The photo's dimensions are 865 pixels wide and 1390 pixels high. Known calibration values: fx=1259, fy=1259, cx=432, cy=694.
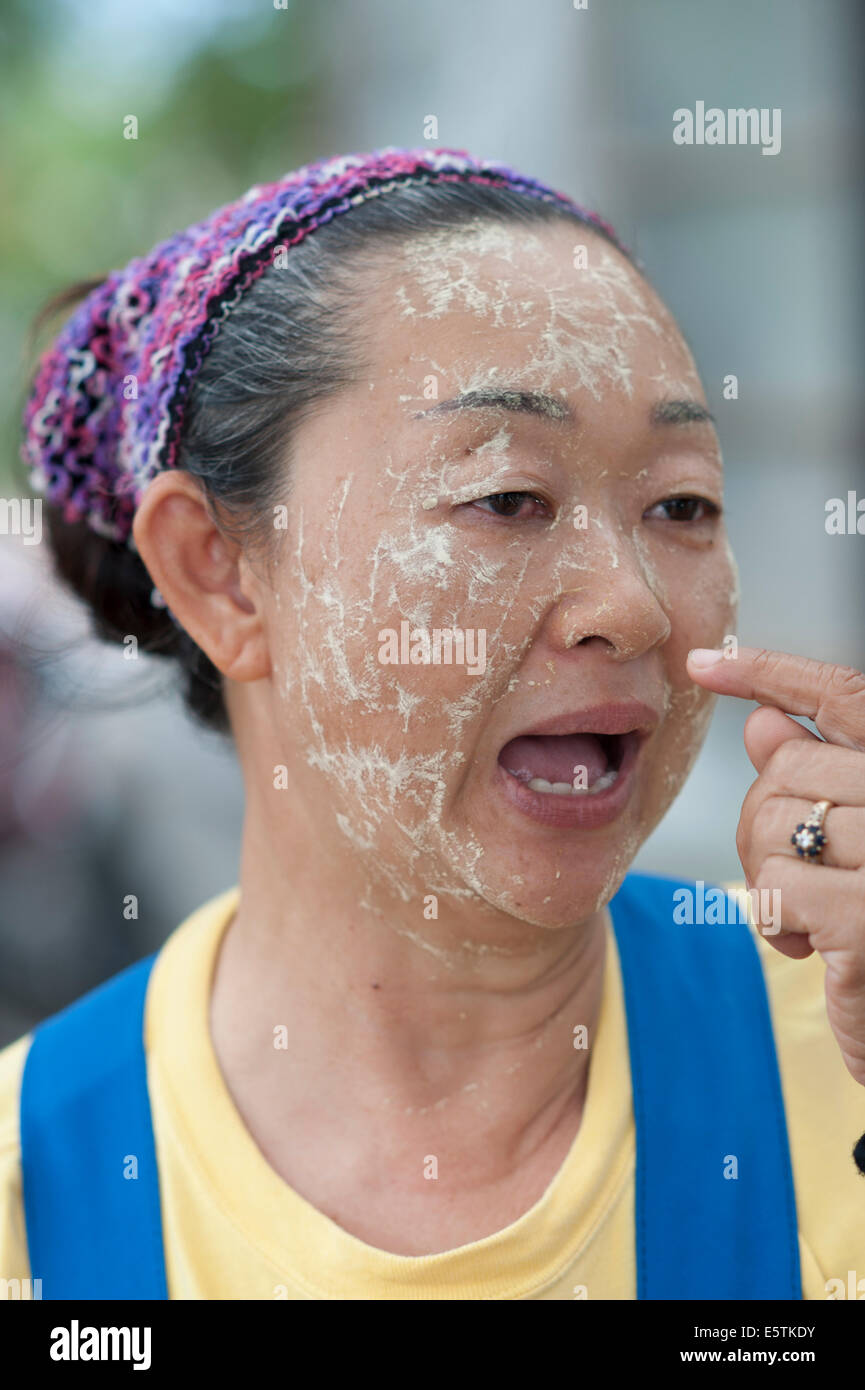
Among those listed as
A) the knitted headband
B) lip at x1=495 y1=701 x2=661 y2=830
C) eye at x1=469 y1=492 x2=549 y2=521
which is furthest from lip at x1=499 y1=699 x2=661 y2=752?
the knitted headband

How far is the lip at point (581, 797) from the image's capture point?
159cm

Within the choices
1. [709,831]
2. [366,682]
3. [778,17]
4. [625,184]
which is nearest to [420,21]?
[625,184]

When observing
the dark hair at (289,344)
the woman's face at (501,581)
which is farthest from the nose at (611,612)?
the dark hair at (289,344)

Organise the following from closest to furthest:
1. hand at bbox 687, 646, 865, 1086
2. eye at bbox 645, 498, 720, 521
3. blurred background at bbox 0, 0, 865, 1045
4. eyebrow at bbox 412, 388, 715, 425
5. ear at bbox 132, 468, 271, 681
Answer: hand at bbox 687, 646, 865, 1086 → eyebrow at bbox 412, 388, 715, 425 → eye at bbox 645, 498, 720, 521 → ear at bbox 132, 468, 271, 681 → blurred background at bbox 0, 0, 865, 1045

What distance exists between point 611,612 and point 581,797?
0.83 feet

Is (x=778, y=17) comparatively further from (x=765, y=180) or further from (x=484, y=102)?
(x=484, y=102)

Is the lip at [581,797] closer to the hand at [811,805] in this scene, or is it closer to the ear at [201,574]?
the hand at [811,805]

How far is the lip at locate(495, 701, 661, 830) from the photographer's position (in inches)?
62.8

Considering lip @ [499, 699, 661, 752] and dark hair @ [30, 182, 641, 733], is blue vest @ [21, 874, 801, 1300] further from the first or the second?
dark hair @ [30, 182, 641, 733]

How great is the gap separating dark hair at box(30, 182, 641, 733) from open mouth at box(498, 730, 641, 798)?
0.46 m

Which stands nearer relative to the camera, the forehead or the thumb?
the thumb

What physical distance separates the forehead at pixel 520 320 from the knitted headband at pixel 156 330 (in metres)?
0.18

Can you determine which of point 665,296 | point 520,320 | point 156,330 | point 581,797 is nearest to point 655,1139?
point 581,797

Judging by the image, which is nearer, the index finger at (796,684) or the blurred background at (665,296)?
the index finger at (796,684)
